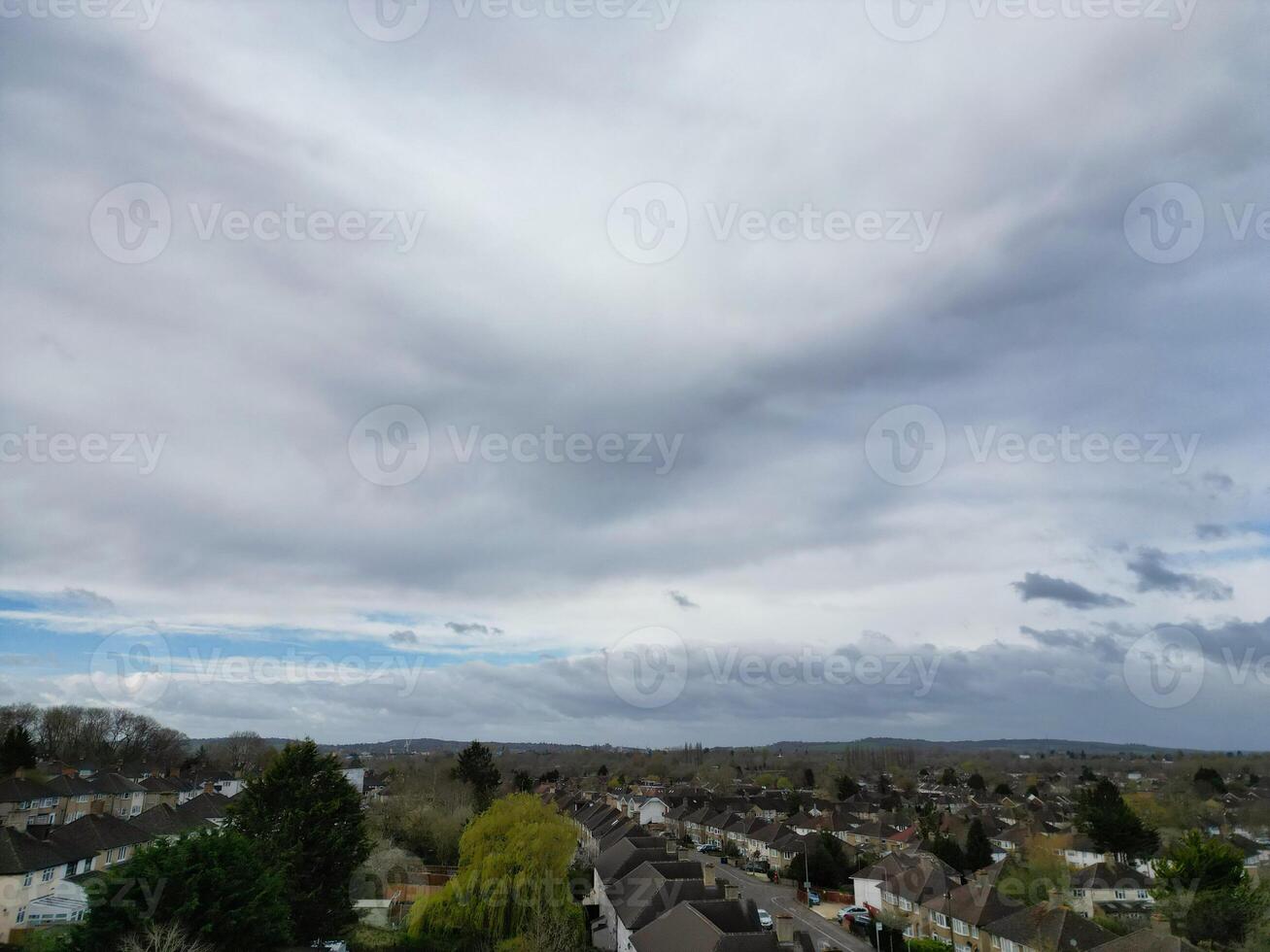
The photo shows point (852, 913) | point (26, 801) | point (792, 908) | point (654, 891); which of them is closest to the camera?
point (654, 891)

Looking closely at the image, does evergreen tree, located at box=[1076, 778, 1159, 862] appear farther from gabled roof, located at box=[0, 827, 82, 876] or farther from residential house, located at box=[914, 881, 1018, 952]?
gabled roof, located at box=[0, 827, 82, 876]

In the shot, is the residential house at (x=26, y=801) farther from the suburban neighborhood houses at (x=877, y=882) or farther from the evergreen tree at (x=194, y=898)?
the suburban neighborhood houses at (x=877, y=882)

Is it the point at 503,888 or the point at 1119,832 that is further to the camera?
the point at 1119,832

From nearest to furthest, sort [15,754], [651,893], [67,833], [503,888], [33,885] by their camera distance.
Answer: [33,885] < [503,888] < [651,893] < [67,833] < [15,754]

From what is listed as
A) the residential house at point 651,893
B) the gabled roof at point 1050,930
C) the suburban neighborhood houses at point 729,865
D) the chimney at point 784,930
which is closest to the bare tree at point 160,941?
the suburban neighborhood houses at point 729,865

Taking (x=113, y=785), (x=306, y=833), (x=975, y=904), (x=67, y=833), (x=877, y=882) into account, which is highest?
(x=306, y=833)

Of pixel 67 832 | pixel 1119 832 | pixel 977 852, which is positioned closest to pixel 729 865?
pixel 977 852

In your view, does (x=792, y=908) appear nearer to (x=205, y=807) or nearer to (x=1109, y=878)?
(x=1109, y=878)

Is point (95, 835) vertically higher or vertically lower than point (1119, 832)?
higher
